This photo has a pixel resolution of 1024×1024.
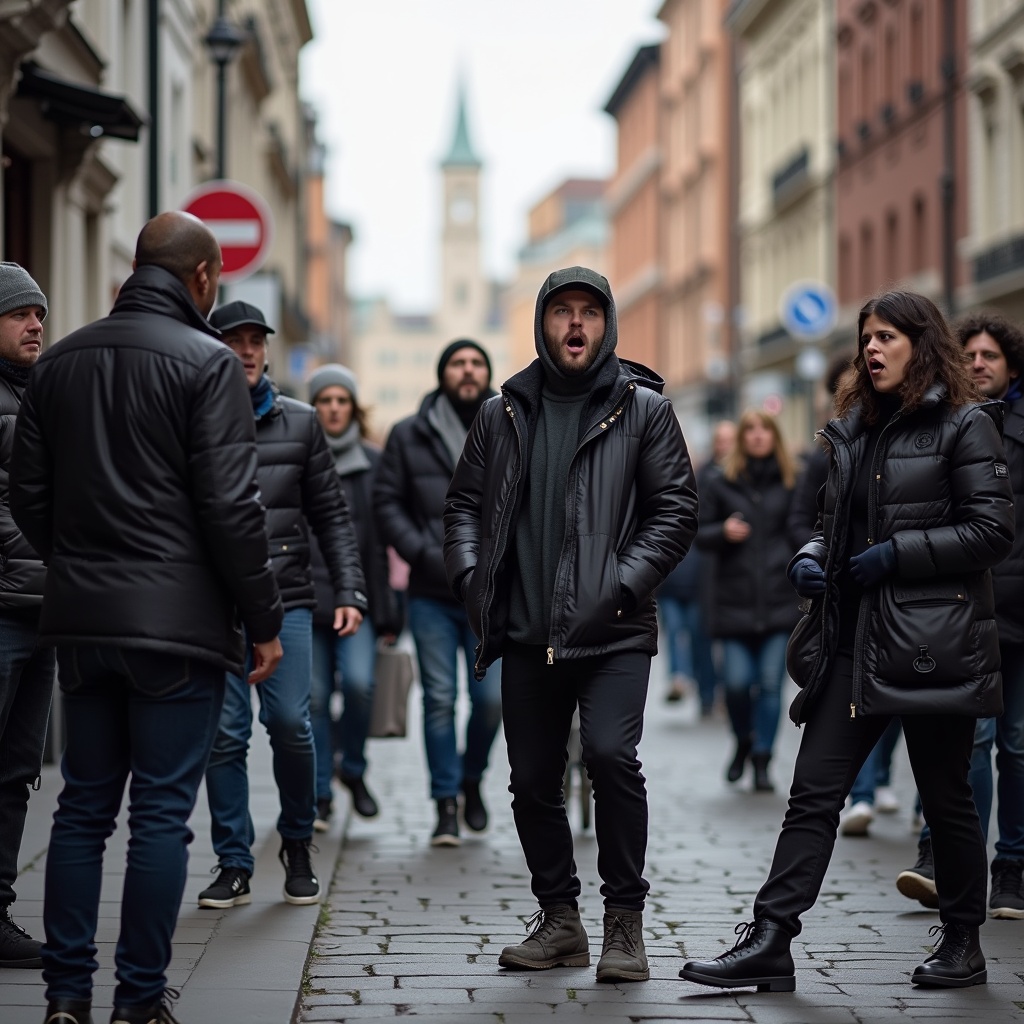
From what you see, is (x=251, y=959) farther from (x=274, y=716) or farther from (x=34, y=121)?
(x=34, y=121)

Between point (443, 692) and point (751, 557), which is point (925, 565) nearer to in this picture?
point (443, 692)

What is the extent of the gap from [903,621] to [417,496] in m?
4.03

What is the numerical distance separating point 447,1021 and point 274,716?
212 centimetres

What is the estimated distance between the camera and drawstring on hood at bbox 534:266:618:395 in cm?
651

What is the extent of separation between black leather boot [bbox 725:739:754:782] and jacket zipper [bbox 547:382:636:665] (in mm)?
5814

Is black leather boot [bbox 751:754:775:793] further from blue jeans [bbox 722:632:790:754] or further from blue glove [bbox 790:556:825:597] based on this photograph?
blue glove [bbox 790:556:825:597]

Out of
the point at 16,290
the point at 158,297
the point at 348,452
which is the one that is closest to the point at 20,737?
the point at 16,290

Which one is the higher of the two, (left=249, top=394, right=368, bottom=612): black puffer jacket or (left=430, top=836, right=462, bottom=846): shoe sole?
(left=249, top=394, right=368, bottom=612): black puffer jacket

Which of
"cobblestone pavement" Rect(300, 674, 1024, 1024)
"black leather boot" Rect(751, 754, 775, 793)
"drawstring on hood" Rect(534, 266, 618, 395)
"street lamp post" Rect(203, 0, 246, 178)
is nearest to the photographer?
"cobblestone pavement" Rect(300, 674, 1024, 1024)

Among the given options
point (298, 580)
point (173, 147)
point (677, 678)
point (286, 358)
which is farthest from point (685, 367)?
point (298, 580)

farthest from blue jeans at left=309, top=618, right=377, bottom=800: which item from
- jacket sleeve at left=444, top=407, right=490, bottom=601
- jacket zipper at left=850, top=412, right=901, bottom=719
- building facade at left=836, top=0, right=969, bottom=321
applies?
building facade at left=836, top=0, right=969, bottom=321

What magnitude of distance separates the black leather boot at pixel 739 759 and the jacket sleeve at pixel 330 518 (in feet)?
14.6

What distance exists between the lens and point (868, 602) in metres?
6.30

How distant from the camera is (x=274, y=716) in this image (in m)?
7.75
